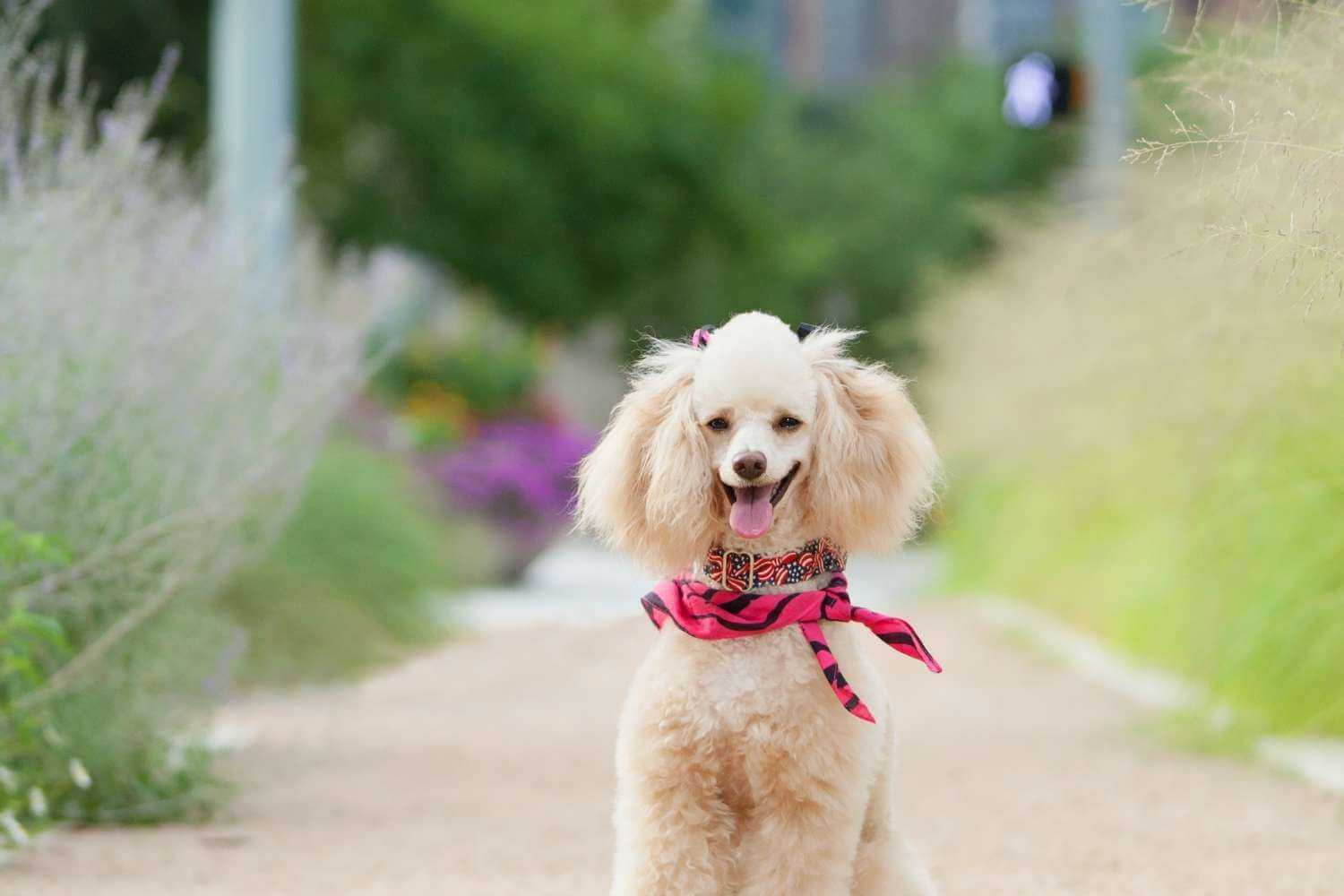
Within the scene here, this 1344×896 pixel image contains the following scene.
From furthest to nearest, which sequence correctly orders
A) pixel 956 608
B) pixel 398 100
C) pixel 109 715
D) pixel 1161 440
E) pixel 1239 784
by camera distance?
1. pixel 398 100
2. pixel 956 608
3. pixel 1161 440
4. pixel 1239 784
5. pixel 109 715

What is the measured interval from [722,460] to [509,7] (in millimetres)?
19585

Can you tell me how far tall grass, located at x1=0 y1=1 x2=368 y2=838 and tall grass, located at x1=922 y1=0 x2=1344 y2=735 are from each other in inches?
111

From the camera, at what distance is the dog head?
349 centimetres

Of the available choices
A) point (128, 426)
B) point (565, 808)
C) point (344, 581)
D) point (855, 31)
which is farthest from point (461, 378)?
point (855, 31)

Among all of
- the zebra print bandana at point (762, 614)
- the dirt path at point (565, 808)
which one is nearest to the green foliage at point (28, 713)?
the dirt path at point (565, 808)

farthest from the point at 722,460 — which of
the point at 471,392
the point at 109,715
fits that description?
the point at 471,392

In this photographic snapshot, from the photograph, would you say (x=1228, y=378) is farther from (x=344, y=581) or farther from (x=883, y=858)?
(x=344, y=581)

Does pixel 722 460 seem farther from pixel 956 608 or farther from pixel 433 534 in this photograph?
pixel 956 608

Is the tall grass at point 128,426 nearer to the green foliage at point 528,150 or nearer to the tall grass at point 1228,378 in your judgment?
the tall grass at point 1228,378

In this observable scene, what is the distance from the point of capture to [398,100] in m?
21.4

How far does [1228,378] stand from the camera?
7.21 m

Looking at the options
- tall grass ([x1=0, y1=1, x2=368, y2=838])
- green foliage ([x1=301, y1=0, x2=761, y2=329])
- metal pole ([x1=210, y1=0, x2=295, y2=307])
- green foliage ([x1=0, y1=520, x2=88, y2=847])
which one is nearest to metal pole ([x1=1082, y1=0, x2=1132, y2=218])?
metal pole ([x1=210, y1=0, x2=295, y2=307])

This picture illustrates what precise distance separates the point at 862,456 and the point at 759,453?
0.25m

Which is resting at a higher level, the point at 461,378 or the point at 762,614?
the point at 461,378
